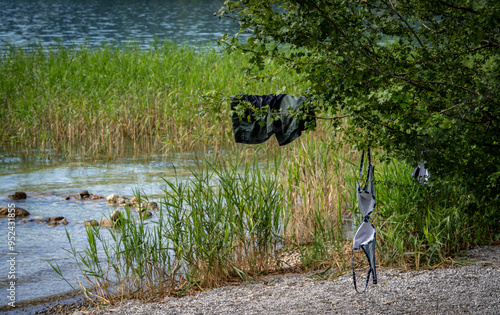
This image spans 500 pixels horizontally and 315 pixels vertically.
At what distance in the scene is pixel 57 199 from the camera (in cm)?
880

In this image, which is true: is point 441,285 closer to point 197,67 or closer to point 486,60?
point 486,60

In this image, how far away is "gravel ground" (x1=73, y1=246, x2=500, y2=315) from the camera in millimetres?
4102

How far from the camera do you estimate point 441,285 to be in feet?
14.6

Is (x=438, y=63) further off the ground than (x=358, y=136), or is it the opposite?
(x=438, y=63)

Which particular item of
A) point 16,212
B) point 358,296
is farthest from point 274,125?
point 16,212

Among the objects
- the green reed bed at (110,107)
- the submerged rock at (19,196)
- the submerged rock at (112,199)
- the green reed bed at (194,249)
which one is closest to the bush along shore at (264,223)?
the green reed bed at (194,249)

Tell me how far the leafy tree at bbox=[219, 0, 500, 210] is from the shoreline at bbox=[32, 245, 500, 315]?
99 centimetres

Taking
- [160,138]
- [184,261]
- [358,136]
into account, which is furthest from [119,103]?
[358,136]

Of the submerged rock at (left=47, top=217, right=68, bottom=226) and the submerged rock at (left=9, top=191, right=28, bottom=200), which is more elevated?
the submerged rock at (left=9, top=191, right=28, bottom=200)

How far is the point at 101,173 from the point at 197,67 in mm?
4249

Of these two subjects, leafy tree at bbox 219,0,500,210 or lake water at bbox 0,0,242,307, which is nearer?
leafy tree at bbox 219,0,500,210

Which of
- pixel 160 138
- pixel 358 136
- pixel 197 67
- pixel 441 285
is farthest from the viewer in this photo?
pixel 197 67

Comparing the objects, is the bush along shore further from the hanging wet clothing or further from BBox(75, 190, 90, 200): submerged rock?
BBox(75, 190, 90, 200): submerged rock

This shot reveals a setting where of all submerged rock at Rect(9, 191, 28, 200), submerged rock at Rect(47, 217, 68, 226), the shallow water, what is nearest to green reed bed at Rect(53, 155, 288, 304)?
the shallow water
